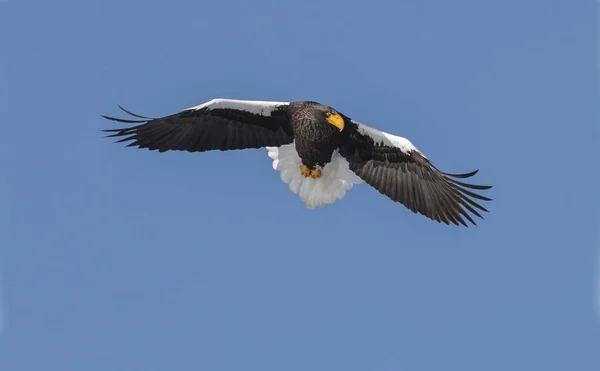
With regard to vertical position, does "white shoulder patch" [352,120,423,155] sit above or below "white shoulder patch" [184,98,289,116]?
below

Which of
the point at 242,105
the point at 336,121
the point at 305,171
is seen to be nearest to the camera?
the point at 336,121

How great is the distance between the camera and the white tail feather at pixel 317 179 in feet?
47.6

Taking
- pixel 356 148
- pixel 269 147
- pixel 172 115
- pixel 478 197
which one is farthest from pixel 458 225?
pixel 172 115

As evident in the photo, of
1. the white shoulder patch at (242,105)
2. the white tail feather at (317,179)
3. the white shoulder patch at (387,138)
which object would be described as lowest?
the white tail feather at (317,179)

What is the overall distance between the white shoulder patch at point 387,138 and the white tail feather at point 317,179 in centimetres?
55

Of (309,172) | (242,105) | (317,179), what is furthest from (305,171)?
(242,105)

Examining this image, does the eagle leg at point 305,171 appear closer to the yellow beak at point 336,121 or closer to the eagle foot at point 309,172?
the eagle foot at point 309,172

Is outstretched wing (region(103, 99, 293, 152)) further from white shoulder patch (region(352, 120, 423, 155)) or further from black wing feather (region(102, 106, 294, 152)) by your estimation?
white shoulder patch (region(352, 120, 423, 155))

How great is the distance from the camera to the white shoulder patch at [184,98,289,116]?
14.1 m

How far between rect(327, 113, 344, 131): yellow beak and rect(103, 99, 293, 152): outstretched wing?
702mm

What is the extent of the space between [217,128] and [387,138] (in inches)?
75.1

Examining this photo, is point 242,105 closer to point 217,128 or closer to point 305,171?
point 217,128

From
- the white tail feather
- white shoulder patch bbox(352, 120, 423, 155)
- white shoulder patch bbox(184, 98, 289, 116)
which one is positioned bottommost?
the white tail feather

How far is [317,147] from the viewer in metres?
14.0
